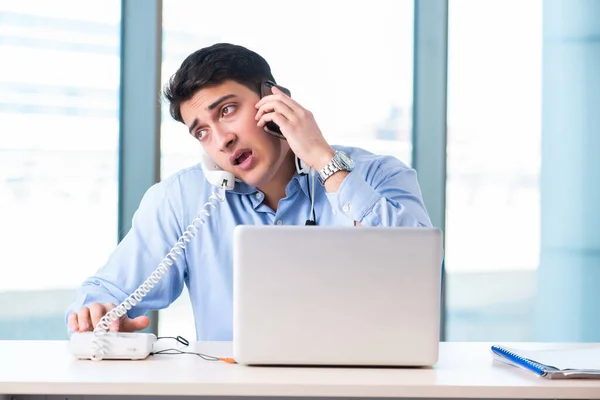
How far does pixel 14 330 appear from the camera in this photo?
3225 millimetres

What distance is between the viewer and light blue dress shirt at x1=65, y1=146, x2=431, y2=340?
7.00ft

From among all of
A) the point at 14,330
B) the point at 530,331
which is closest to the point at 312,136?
the point at 14,330

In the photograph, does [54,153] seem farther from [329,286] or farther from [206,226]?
[329,286]

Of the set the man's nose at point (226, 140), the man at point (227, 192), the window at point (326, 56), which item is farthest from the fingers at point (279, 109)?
the window at point (326, 56)

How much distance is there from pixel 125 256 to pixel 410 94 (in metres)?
1.95

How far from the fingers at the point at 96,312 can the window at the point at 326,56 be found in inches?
70.1

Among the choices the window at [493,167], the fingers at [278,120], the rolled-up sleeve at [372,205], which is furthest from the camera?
the window at [493,167]

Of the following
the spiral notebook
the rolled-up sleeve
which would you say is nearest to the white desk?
the spiral notebook

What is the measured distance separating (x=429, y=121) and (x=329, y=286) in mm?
2375

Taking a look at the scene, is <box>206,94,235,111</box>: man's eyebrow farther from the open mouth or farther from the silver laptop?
the silver laptop

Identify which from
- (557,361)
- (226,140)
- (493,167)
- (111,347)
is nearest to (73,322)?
(111,347)

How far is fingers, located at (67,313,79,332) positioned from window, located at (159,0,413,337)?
A: 1790 millimetres

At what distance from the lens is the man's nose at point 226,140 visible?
2082mm

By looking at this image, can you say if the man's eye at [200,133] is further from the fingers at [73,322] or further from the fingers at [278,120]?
the fingers at [73,322]
